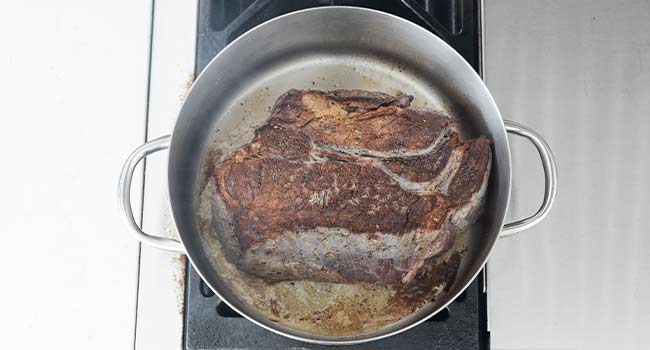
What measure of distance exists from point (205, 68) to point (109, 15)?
0.30 metres

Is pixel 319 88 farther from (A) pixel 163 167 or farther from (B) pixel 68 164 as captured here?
(B) pixel 68 164

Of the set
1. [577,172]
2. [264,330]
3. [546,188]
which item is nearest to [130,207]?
[264,330]

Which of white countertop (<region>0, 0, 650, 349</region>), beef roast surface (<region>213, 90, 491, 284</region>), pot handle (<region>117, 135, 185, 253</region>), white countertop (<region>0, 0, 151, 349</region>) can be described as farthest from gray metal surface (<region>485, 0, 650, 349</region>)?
white countertop (<region>0, 0, 151, 349</region>)

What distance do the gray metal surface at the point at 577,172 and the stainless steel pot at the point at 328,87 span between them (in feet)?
0.47

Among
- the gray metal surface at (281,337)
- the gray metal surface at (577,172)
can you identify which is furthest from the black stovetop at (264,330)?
the gray metal surface at (577,172)

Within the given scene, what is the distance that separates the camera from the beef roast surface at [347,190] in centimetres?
100

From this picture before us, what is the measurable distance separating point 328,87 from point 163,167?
16.4 inches

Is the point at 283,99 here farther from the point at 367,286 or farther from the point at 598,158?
the point at 598,158

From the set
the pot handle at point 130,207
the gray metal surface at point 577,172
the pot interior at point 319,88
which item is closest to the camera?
the pot handle at point 130,207

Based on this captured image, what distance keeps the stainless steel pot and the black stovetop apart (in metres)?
0.04

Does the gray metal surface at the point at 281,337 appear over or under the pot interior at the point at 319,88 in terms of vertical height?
under

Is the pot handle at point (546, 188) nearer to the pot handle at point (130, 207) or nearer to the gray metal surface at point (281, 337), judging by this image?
the gray metal surface at point (281, 337)

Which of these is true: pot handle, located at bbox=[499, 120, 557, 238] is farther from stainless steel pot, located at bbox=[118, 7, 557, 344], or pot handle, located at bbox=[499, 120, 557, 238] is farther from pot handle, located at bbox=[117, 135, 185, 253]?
pot handle, located at bbox=[117, 135, 185, 253]

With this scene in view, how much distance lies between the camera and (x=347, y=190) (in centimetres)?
100
